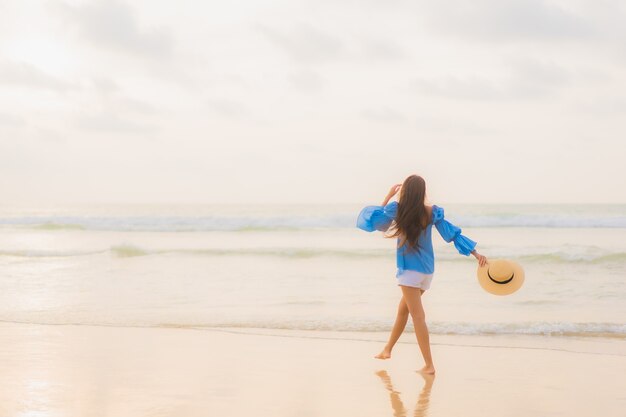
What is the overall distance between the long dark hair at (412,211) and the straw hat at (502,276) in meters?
0.64

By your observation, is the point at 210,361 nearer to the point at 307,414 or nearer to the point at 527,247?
the point at 307,414

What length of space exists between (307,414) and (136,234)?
24734 mm

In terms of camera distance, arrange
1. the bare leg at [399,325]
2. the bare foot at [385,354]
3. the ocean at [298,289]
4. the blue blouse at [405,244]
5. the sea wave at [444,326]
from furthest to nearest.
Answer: the ocean at [298,289]
the sea wave at [444,326]
the bare foot at [385,354]
the bare leg at [399,325]
the blue blouse at [405,244]

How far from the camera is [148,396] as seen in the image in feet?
17.4

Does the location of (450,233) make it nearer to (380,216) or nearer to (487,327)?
(380,216)

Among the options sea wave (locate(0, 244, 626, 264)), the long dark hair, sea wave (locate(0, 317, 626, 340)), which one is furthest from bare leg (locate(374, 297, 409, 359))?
sea wave (locate(0, 244, 626, 264))

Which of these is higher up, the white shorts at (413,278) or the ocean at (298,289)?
the white shorts at (413,278)

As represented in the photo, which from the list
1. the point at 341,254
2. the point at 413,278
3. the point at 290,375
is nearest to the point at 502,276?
the point at 413,278

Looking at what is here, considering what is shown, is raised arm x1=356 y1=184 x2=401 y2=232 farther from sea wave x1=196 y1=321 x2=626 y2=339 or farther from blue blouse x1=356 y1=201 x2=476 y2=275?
sea wave x1=196 y1=321 x2=626 y2=339

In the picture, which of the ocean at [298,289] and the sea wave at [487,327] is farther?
the ocean at [298,289]

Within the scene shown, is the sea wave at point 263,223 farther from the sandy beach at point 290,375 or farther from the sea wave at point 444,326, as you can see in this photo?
the sandy beach at point 290,375

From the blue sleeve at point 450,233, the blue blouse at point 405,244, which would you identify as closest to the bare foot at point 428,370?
the blue blouse at point 405,244

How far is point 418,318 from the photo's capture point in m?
6.17

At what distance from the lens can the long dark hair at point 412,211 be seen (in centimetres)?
593
